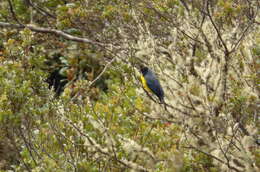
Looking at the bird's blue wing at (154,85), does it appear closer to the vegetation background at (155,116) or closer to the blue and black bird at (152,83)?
→ the blue and black bird at (152,83)

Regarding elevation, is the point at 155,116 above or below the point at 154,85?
below

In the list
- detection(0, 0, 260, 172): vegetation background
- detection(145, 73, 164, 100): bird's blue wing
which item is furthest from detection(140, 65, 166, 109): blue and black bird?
detection(0, 0, 260, 172): vegetation background

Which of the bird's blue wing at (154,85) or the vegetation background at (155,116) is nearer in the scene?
the vegetation background at (155,116)

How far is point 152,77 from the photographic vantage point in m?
4.96

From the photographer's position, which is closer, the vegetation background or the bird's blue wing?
the vegetation background

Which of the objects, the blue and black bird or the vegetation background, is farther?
the blue and black bird

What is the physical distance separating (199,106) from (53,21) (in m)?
5.25

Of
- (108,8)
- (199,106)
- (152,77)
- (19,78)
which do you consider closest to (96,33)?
(108,8)

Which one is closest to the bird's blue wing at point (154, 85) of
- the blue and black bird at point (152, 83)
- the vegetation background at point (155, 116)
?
the blue and black bird at point (152, 83)

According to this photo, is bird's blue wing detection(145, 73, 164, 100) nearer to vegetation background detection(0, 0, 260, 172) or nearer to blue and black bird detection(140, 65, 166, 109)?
blue and black bird detection(140, 65, 166, 109)

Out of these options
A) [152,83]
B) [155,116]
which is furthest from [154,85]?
[155,116]

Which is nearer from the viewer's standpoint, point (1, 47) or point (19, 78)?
point (19, 78)

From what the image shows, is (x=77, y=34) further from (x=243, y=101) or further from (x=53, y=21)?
(x=243, y=101)

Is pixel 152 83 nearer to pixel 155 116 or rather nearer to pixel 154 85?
pixel 154 85
